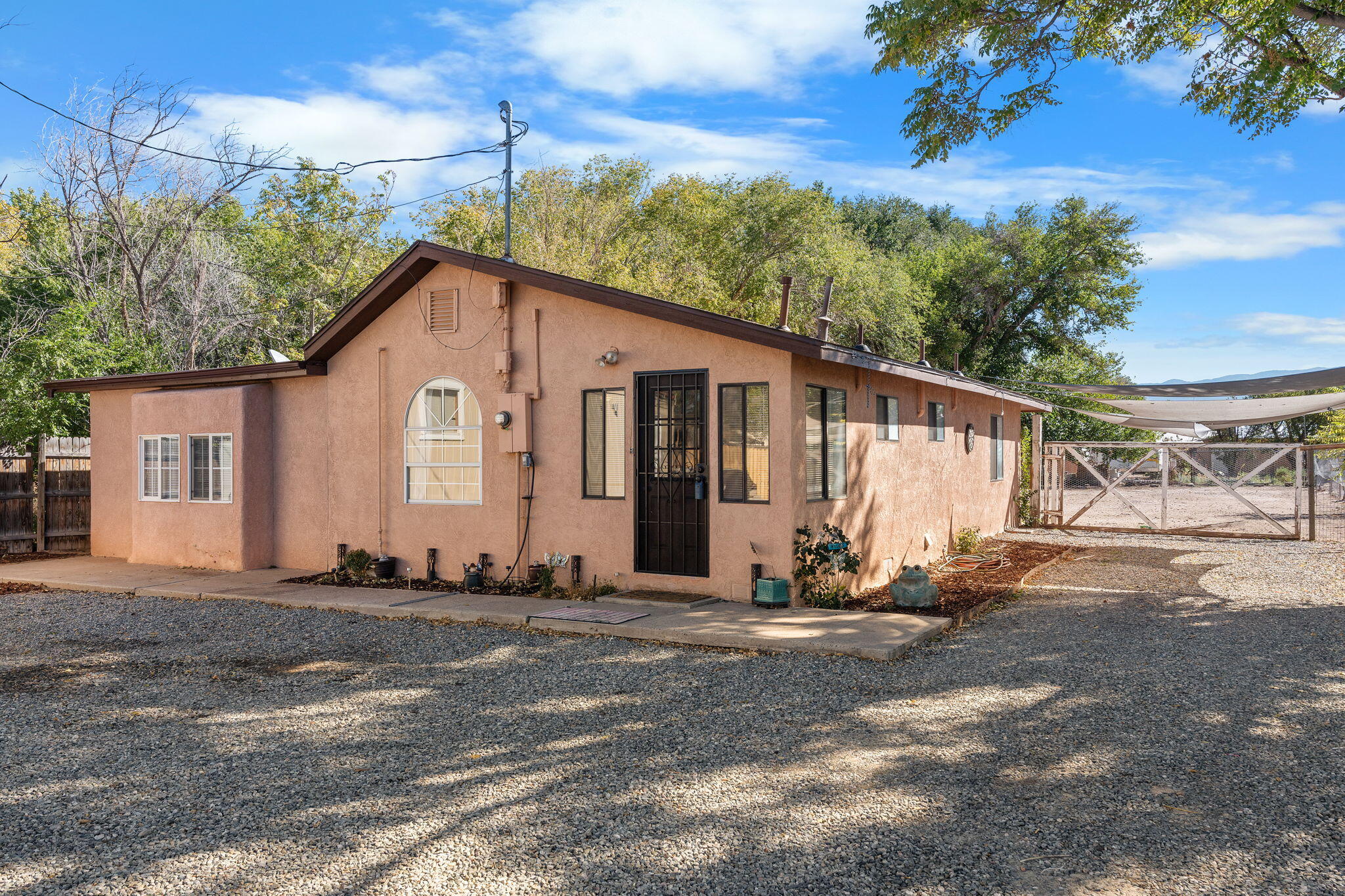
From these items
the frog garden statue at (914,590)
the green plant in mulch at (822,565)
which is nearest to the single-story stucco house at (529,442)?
the green plant in mulch at (822,565)

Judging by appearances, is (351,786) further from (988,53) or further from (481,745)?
(988,53)

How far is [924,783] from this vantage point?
424 centimetres

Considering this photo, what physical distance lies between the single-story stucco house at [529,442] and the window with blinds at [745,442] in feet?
0.06

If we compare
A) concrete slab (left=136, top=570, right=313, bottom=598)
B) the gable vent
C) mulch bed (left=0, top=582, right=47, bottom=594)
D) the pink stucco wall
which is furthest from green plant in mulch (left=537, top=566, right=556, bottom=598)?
mulch bed (left=0, top=582, right=47, bottom=594)

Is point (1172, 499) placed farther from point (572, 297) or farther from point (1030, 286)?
point (572, 297)

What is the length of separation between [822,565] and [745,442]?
1.48 m

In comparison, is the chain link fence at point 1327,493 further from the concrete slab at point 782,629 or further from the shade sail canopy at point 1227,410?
the concrete slab at point 782,629

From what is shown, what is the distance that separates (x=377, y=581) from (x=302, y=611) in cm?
143

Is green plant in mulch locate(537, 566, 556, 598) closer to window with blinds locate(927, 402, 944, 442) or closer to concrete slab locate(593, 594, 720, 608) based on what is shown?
concrete slab locate(593, 594, 720, 608)

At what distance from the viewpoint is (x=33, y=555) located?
13875mm

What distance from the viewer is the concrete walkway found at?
706 centimetres

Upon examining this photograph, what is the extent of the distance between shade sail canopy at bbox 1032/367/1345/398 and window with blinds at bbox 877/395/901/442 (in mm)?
2969

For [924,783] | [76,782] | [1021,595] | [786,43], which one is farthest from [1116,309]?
[76,782]

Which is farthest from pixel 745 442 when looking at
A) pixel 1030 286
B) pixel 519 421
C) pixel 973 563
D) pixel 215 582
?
pixel 1030 286
